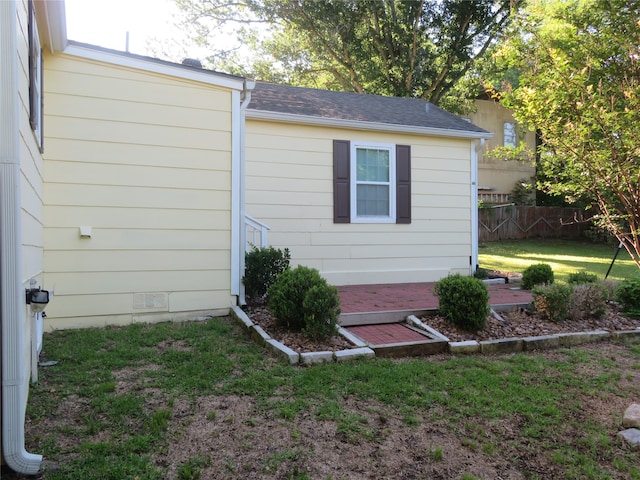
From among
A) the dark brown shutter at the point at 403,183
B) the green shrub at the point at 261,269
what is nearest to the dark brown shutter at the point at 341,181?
the dark brown shutter at the point at 403,183

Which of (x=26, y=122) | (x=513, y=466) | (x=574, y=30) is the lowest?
(x=513, y=466)

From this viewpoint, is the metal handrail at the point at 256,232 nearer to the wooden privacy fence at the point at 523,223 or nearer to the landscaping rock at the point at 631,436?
the landscaping rock at the point at 631,436

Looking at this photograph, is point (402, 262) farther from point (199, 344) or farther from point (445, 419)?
point (445, 419)

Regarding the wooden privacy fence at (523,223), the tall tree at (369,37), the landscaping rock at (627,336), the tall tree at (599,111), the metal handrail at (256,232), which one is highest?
the tall tree at (369,37)

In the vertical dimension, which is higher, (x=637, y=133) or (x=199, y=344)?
(x=637, y=133)

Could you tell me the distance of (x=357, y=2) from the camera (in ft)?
59.8

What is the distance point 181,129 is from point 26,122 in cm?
248

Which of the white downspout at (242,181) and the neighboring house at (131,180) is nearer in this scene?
the neighboring house at (131,180)

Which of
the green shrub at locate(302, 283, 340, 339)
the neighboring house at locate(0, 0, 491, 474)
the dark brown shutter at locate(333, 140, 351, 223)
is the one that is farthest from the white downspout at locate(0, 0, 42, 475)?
the dark brown shutter at locate(333, 140, 351, 223)

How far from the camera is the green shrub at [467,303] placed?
509 cm

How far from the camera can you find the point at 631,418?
10.8ft

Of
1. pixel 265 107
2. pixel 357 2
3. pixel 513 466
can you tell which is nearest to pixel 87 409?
pixel 513 466

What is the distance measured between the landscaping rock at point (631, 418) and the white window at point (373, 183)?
5320 millimetres

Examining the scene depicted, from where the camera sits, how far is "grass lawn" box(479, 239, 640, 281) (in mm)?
11133
